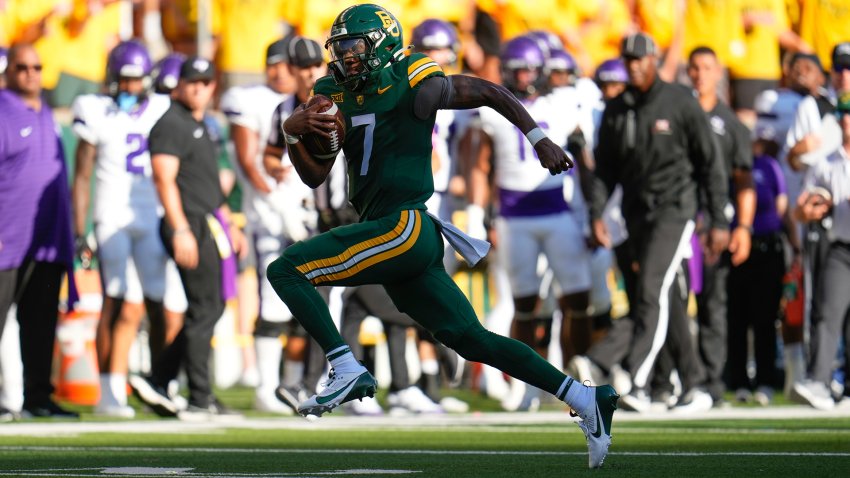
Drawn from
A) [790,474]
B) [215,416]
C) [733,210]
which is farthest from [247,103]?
[790,474]

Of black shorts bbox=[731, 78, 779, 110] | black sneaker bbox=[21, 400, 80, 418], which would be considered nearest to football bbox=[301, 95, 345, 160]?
black sneaker bbox=[21, 400, 80, 418]

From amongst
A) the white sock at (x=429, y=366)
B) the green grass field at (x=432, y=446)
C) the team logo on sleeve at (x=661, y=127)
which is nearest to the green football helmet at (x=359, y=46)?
the green grass field at (x=432, y=446)

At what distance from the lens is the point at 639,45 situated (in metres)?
12.9

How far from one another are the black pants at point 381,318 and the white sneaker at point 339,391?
4658mm

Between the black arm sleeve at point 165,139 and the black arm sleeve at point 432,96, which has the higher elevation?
the black arm sleeve at point 432,96

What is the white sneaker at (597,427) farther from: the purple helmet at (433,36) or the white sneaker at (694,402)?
the purple helmet at (433,36)

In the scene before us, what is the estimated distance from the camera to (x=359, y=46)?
27.2 feet

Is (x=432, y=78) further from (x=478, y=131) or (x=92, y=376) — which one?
(x=92, y=376)

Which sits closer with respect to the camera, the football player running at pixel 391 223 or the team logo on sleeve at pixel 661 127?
the football player running at pixel 391 223

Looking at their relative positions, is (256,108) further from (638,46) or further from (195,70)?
(638,46)

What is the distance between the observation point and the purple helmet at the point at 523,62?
13438mm

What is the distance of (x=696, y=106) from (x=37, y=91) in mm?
4190

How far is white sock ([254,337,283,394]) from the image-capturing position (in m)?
13.3

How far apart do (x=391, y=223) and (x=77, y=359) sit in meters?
7.24
